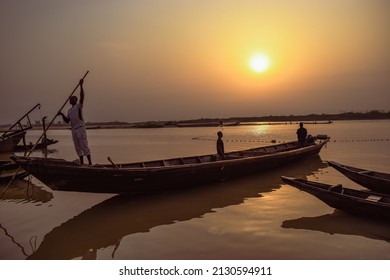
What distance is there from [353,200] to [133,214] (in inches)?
166

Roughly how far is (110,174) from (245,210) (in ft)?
9.51

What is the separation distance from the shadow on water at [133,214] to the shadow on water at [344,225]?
180cm

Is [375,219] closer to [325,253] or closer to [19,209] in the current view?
[325,253]

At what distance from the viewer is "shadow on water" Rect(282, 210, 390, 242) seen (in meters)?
5.33

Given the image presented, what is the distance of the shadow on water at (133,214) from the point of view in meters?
5.37

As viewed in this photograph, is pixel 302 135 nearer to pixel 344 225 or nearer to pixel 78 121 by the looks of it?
pixel 344 225

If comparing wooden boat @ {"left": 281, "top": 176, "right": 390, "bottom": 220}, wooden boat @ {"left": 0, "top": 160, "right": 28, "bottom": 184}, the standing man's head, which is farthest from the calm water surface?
the standing man's head

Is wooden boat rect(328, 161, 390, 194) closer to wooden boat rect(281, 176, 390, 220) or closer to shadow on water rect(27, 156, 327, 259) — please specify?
wooden boat rect(281, 176, 390, 220)

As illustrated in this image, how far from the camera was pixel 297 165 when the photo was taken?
484 inches

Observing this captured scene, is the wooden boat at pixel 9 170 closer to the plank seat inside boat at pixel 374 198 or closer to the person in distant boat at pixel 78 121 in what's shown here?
the person in distant boat at pixel 78 121

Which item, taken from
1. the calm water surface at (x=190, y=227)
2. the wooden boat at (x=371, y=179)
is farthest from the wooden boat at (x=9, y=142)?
the wooden boat at (x=371, y=179)

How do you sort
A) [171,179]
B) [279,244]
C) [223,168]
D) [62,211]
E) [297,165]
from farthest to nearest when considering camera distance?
[297,165]
[223,168]
[171,179]
[62,211]
[279,244]
